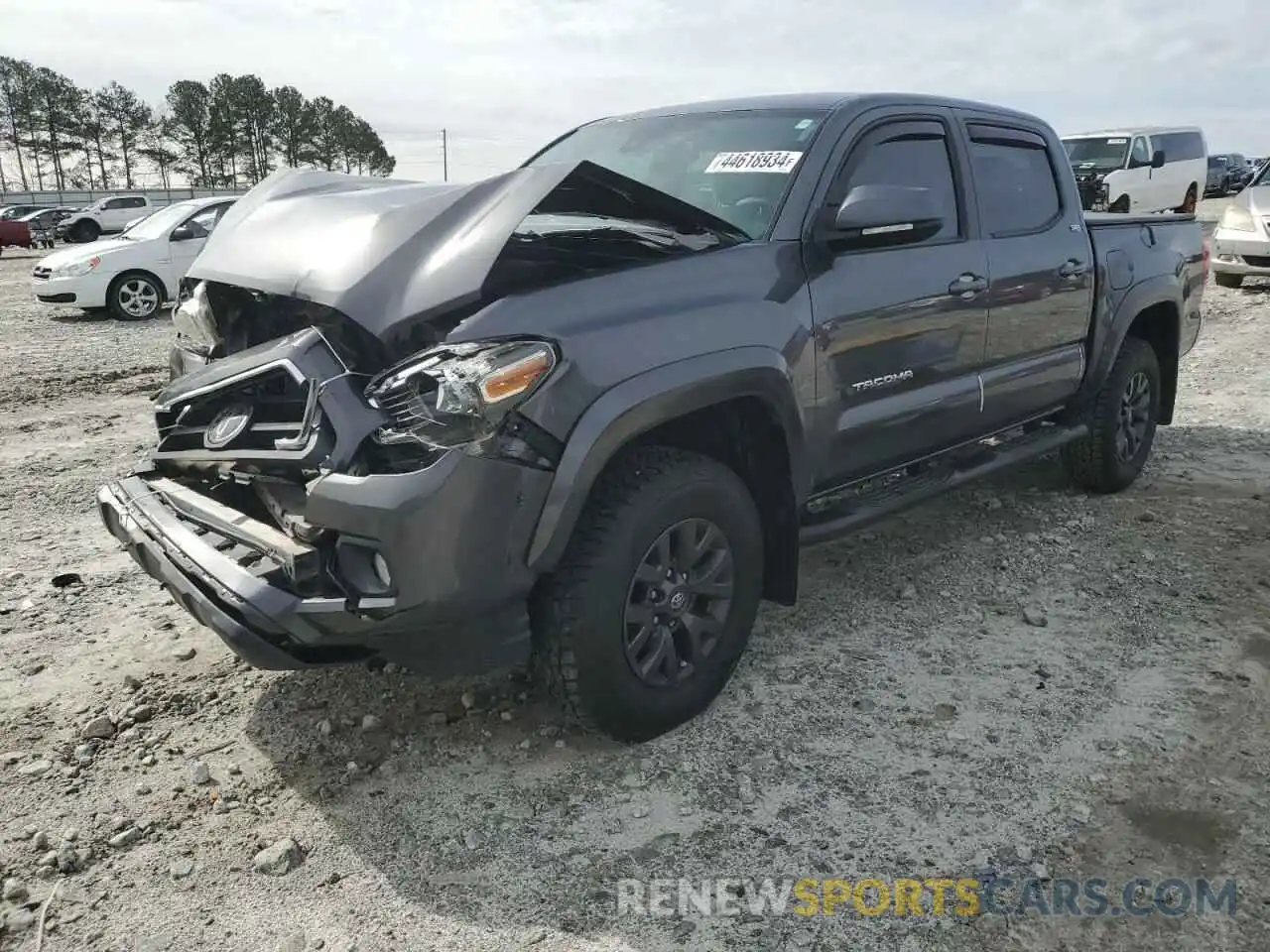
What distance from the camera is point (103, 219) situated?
30938 millimetres

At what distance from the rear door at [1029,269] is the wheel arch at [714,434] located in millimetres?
1363

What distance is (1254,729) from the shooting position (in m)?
3.05

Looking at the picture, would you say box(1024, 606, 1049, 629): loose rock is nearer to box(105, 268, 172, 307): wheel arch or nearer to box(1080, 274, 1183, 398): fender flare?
box(1080, 274, 1183, 398): fender flare

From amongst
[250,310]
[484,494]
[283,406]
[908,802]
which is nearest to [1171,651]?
[908,802]

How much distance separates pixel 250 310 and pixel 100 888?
170 cm

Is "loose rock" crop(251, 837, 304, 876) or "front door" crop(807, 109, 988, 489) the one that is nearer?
"loose rock" crop(251, 837, 304, 876)

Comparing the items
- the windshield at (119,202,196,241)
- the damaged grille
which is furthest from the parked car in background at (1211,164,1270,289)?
the windshield at (119,202,196,241)

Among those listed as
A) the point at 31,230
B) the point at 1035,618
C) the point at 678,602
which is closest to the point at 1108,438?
the point at 1035,618

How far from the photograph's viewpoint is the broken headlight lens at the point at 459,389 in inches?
93.8

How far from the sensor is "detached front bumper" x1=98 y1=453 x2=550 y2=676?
2.34m

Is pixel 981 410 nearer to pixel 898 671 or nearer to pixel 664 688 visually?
pixel 898 671

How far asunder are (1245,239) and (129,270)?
12929mm

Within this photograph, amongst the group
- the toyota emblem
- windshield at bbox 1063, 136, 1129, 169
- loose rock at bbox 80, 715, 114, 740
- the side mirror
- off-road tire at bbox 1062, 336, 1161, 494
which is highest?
windshield at bbox 1063, 136, 1129, 169

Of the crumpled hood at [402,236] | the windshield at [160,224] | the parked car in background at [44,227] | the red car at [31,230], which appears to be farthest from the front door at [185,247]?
the parked car in background at [44,227]
